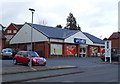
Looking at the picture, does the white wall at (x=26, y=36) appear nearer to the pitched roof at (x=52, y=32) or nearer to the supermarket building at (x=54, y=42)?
the supermarket building at (x=54, y=42)

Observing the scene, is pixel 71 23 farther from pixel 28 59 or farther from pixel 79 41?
pixel 28 59

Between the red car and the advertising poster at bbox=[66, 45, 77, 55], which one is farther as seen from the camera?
the advertising poster at bbox=[66, 45, 77, 55]

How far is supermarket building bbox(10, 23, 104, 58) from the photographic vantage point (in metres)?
42.7

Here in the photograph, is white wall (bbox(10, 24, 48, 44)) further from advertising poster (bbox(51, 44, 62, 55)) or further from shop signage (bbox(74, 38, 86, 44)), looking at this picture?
shop signage (bbox(74, 38, 86, 44))

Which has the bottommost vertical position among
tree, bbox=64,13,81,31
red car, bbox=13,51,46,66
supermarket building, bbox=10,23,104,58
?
red car, bbox=13,51,46,66

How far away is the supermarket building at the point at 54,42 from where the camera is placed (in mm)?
42681

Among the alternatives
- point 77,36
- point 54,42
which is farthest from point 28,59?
point 77,36

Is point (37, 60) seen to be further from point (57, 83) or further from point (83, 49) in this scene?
point (83, 49)

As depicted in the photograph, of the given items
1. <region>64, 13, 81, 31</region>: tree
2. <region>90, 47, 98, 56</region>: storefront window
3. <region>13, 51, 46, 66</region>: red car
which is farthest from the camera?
<region>64, 13, 81, 31</region>: tree

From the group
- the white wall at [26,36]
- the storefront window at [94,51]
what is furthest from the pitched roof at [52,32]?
the storefront window at [94,51]

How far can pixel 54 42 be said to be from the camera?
4334cm

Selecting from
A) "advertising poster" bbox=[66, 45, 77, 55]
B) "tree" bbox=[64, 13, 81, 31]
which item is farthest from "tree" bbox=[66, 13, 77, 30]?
"advertising poster" bbox=[66, 45, 77, 55]

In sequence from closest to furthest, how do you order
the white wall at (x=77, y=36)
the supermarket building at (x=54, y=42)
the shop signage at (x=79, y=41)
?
the supermarket building at (x=54, y=42), the white wall at (x=77, y=36), the shop signage at (x=79, y=41)

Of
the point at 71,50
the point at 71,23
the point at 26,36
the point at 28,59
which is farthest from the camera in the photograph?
the point at 71,23
